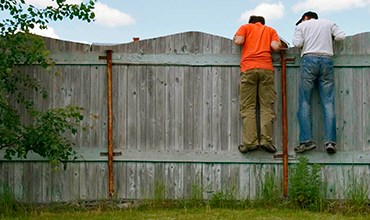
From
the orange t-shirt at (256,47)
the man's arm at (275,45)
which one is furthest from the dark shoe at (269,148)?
the man's arm at (275,45)

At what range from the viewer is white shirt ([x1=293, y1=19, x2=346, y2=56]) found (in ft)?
24.5

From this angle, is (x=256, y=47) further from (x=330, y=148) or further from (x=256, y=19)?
(x=330, y=148)

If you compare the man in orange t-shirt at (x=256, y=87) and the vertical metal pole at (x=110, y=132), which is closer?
the man in orange t-shirt at (x=256, y=87)

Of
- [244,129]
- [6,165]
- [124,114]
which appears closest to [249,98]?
[244,129]

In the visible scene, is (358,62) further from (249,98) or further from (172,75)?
(172,75)

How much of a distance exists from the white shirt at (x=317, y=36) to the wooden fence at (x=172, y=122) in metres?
0.15

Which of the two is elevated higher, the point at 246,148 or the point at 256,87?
the point at 256,87

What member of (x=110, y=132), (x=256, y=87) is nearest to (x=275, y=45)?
(x=256, y=87)

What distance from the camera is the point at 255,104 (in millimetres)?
7516

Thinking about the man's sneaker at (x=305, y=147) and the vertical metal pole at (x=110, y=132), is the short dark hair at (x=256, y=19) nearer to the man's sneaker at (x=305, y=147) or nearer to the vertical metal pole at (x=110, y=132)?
the man's sneaker at (x=305, y=147)

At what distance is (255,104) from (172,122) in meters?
0.98

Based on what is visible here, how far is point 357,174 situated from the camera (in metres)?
7.54

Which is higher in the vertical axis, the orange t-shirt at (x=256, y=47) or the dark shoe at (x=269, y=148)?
the orange t-shirt at (x=256, y=47)

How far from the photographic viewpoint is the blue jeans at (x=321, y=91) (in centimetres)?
740
